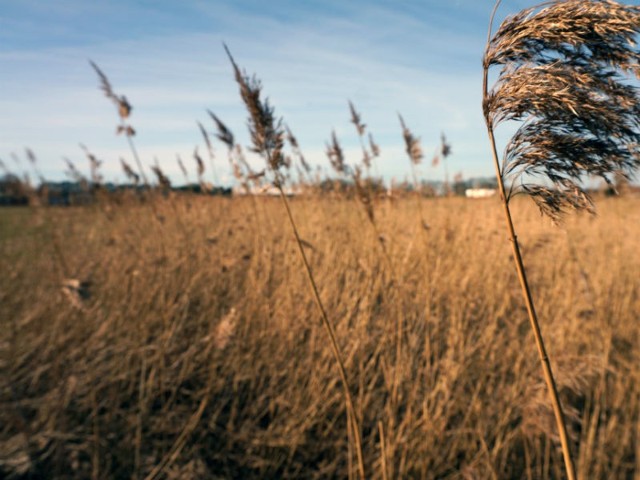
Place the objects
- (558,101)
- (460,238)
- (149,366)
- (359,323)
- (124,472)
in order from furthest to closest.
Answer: (460,238), (149,366), (359,323), (124,472), (558,101)

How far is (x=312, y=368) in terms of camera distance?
2.96 meters

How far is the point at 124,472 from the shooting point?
8.10 feet

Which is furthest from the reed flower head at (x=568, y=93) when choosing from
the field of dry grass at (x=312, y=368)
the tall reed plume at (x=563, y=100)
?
the field of dry grass at (x=312, y=368)

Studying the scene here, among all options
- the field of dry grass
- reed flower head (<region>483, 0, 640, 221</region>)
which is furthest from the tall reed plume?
the field of dry grass

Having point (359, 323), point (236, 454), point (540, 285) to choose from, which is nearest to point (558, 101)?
point (359, 323)

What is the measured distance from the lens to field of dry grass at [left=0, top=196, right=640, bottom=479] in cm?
244

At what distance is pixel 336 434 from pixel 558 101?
230 cm

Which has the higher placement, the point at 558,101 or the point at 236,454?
the point at 558,101

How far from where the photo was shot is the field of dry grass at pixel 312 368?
2.44 m

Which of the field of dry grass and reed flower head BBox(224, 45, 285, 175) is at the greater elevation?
reed flower head BBox(224, 45, 285, 175)

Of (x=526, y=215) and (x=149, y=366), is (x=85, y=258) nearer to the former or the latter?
(x=149, y=366)

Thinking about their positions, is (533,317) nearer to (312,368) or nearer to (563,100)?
(563,100)

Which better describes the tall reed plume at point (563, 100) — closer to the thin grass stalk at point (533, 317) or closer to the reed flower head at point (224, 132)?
the thin grass stalk at point (533, 317)

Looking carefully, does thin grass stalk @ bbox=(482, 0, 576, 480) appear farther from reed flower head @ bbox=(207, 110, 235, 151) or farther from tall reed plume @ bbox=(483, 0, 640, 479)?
reed flower head @ bbox=(207, 110, 235, 151)
